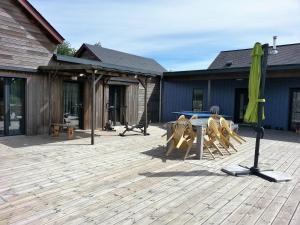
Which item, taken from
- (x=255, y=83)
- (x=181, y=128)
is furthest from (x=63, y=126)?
(x=255, y=83)

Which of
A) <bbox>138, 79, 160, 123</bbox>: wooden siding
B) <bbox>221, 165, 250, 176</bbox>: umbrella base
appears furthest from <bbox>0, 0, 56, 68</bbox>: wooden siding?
<bbox>221, 165, 250, 176</bbox>: umbrella base

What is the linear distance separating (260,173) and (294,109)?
888cm

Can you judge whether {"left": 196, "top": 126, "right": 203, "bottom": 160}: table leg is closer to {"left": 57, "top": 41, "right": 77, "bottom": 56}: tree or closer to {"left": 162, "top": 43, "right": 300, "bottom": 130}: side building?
{"left": 162, "top": 43, "right": 300, "bottom": 130}: side building

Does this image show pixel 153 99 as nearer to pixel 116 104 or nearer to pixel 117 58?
pixel 116 104

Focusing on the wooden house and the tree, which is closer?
the wooden house

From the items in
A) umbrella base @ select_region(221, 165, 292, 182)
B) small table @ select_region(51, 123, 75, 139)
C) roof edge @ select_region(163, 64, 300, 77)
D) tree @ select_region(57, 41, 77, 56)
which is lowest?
umbrella base @ select_region(221, 165, 292, 182)

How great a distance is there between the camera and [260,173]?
4.67 m

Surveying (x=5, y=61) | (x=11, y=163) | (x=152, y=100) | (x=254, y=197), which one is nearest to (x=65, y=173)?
(x=11, y=163)

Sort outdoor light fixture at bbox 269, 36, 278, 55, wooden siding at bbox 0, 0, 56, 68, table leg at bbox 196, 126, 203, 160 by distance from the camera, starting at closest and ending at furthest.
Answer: table leg at bbox 196, 126, 203, 160, wooden siding at bbox 0, 0, 56, 68, outdoor light fixture at bbox 269, 36, 278, 55

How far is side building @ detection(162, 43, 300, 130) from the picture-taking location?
458 inches

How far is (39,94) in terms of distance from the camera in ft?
28.1

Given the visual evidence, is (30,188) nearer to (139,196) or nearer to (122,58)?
(139,196)

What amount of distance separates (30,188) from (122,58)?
41.5 ft

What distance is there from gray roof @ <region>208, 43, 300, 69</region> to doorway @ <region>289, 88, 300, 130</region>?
1.64 meters
